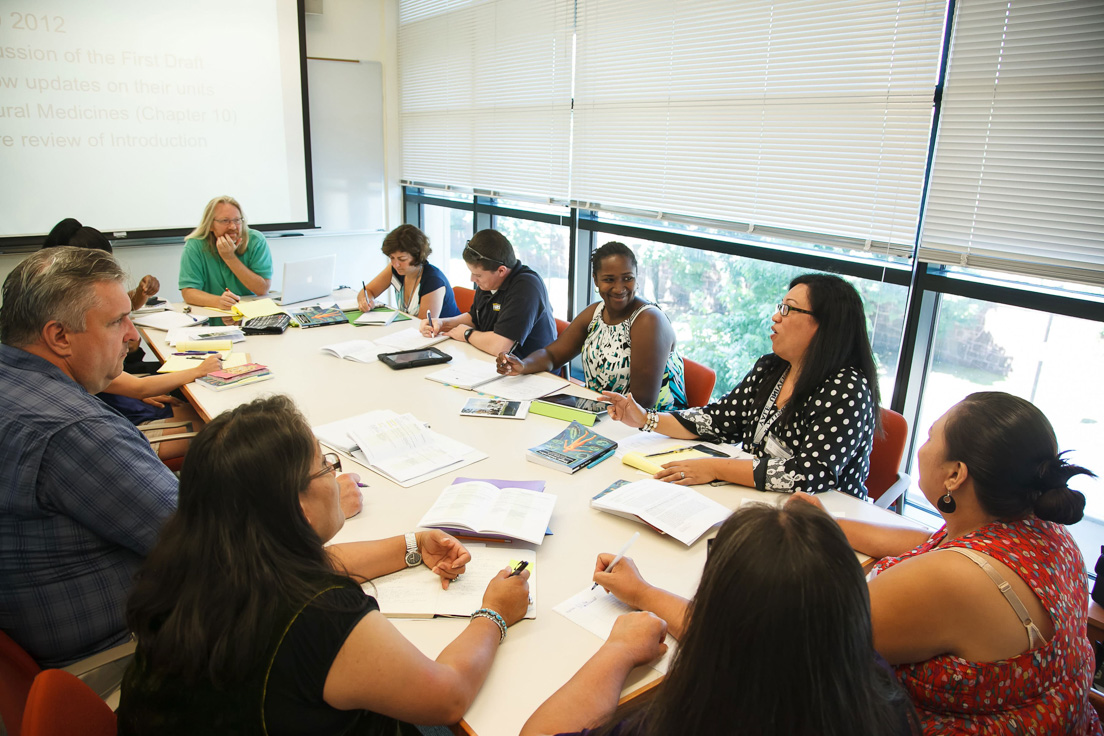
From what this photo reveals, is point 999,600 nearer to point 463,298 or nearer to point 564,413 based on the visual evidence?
point 564,413

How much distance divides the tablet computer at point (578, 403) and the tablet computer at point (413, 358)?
0.70 metres

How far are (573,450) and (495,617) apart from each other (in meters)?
0.87

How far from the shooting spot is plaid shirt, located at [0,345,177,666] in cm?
136

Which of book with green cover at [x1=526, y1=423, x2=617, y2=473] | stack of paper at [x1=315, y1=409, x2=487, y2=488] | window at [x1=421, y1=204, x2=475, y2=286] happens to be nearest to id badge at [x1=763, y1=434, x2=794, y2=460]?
book with green cover at [x1=526, y1=423, x2=617, y2=473]

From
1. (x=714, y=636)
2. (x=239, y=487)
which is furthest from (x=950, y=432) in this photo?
(x=239, y=487)

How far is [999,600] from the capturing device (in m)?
1.13

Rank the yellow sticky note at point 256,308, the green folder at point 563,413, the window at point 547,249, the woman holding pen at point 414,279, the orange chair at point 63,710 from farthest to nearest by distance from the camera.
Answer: the window at point 547,249
the woman holding pen at point 414,279
the yellow sticky note at point 256,308
the green folder at point 563,413
the orange chair at point 63,710

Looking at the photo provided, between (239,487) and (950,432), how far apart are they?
1.31 meters

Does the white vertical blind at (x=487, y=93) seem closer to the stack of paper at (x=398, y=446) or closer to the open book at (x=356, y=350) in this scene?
the open book at (x=356, y=350)

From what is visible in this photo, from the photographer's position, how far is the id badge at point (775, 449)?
204 centimetres

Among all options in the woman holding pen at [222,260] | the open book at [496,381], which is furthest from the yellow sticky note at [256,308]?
the open book at [496,381]

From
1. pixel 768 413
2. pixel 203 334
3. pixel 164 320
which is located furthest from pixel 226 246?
pixel 768 413

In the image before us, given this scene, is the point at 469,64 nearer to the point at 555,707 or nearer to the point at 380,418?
the point at 380,418

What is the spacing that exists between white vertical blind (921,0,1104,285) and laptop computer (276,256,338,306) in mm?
3363
